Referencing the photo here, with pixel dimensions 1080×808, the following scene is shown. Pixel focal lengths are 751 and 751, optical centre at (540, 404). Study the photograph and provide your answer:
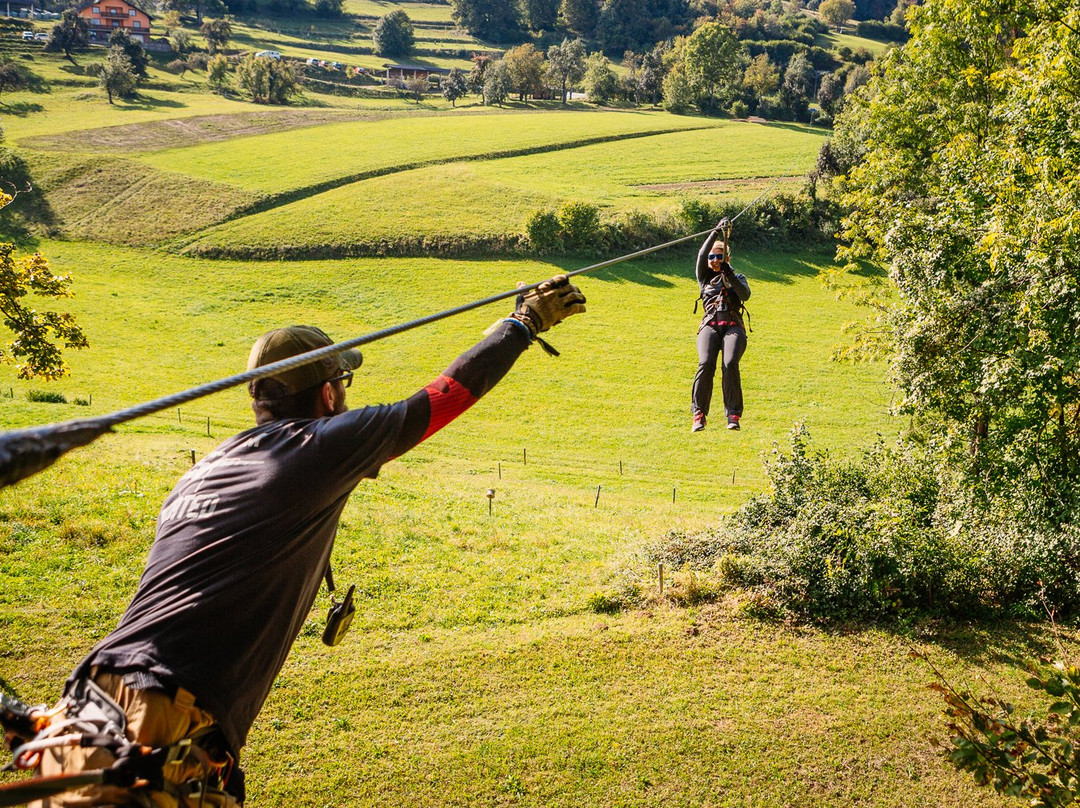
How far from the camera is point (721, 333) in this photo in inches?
381

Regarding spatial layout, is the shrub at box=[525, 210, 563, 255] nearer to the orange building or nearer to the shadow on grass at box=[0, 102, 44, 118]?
the shadow on grass at box=[0, 102, 44, 118]

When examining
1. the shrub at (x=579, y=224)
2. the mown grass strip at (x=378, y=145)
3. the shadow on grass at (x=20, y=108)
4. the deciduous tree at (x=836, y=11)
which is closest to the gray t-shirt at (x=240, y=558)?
the shrub at (x=579, y=224)

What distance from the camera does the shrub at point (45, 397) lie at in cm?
2845

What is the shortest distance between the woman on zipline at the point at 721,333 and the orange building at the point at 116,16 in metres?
118

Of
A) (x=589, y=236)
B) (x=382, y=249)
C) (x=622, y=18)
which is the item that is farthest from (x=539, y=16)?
(x=382, y=249)

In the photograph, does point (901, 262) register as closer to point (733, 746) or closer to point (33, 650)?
point (733, 746)

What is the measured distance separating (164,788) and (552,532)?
1772 centimetres

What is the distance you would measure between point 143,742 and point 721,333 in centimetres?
810

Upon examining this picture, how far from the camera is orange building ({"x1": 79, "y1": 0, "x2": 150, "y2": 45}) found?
10250 cm

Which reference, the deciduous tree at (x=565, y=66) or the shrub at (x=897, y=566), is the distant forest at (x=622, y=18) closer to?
the deciduous tree at (x=565, y=66)

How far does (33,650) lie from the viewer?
11969 mm

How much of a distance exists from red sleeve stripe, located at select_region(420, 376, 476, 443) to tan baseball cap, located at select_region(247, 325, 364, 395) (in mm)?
440

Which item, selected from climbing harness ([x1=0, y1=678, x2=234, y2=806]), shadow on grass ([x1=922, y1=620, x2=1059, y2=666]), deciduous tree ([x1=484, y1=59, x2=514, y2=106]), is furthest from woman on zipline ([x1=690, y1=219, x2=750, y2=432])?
deciduous tree ([x1=484, y1=59, x2=514, y2=106])

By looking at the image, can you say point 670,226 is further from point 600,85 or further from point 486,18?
point 486,18
